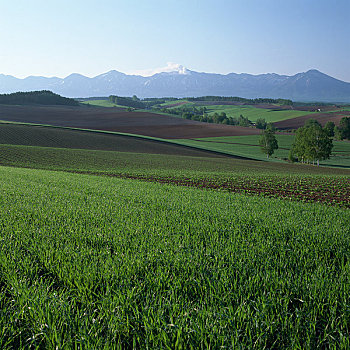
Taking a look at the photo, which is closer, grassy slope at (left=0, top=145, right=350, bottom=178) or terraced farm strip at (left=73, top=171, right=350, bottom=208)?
terraced farm strip at (left=73, top=171, right=350, bottom=208)

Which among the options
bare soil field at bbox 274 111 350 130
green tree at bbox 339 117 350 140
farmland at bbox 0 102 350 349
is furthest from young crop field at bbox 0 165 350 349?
bare soil field at bbox 274 111 350 130

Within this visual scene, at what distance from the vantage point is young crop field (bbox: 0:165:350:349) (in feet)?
10.1

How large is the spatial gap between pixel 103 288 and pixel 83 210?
5.66 m

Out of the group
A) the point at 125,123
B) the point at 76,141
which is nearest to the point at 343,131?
the point at 125,123

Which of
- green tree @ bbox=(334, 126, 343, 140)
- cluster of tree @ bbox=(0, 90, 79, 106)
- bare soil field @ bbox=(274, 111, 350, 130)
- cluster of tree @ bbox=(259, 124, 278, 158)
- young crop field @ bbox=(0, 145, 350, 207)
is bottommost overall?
young crop field @ bbox=(0, 145, 350, 207)

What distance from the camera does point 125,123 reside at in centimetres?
11806

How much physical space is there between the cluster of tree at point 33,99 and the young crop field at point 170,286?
585 ft

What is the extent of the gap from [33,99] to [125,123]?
85476mm

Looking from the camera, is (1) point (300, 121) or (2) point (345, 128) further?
(1) point (300, 121)

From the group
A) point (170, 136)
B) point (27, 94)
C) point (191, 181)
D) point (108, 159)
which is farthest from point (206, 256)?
point (27, 94)

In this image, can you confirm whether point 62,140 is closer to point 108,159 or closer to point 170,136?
point 108,159

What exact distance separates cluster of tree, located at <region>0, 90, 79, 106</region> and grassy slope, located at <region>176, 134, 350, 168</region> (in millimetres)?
112630

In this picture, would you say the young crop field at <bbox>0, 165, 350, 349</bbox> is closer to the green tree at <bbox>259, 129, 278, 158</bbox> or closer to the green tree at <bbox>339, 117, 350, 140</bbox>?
the green tree at <bbox>259, 129, 278, 158</bbox>

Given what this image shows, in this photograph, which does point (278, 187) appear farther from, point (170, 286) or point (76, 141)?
point (76, 141)
